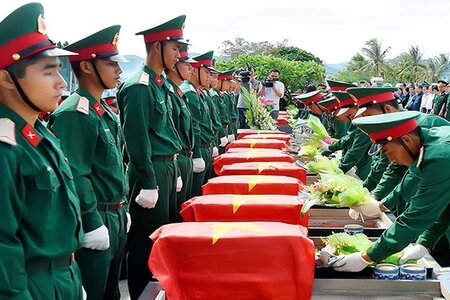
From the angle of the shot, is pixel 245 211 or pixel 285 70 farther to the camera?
pixel 285 70

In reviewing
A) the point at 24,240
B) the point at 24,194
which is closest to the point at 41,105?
the point at 24,194

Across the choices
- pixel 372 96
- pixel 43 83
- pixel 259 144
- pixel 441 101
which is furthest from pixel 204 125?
pixel 441 101

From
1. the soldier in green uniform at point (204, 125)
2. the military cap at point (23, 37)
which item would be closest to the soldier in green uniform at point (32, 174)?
the military cap at point (23, 37)

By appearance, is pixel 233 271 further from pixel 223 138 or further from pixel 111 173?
pixel 223 138

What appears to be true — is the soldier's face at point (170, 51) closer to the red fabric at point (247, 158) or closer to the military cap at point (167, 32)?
the military cap at point (167, 32)

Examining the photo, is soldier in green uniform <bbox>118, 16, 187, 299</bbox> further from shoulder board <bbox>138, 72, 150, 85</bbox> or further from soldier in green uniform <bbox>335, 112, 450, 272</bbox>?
soldier in green uniform <bbox>335, 112, 450, 272</bbox>

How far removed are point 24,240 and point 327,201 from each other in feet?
6.77

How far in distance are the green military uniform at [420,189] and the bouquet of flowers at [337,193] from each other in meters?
0.53

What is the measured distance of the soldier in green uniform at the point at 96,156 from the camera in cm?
242

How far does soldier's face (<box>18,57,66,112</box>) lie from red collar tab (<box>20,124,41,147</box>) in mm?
81

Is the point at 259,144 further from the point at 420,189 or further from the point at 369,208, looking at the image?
the point at 420,189

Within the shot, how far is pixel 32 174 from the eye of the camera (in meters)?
1.65

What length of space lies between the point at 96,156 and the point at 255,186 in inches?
51.2

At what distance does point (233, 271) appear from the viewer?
2305 mm
